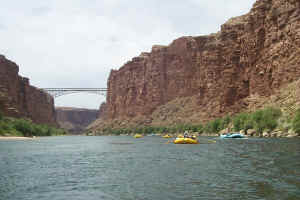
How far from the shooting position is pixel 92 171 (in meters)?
22.9

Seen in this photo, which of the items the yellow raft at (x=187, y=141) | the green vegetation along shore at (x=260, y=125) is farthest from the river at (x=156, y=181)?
the green vegetation along shore at (x=260, y=125)

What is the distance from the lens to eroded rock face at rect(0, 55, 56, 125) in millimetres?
106300

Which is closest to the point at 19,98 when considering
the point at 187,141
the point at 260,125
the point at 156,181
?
the point at 260,125

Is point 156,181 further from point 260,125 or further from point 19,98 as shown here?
point 19,98

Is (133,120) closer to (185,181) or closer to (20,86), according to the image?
(20,86)

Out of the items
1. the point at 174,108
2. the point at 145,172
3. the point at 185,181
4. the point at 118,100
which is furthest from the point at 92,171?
the point at 118,100

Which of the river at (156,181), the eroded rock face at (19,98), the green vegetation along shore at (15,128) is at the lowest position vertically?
the river at (156,181)

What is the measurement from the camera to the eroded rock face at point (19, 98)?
10630 cm

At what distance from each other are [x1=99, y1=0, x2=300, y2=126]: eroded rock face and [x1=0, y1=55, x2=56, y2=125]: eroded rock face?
1552 inches

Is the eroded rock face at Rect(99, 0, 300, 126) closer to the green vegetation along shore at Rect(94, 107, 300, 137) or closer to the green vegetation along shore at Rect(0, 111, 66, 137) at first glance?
the green vegetation along shore at Rect(94, 107, 300, 137)

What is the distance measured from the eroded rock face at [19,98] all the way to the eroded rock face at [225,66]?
129 feet

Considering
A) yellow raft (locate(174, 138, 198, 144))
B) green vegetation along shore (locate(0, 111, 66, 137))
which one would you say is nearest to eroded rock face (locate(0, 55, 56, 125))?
green vegetation along shore (locate(0, 111, 66, 137))

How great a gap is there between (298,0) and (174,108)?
242 feet

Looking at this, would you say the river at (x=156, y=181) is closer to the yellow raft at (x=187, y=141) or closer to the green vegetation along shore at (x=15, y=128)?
the yellow raft at (x=187, y=141)
